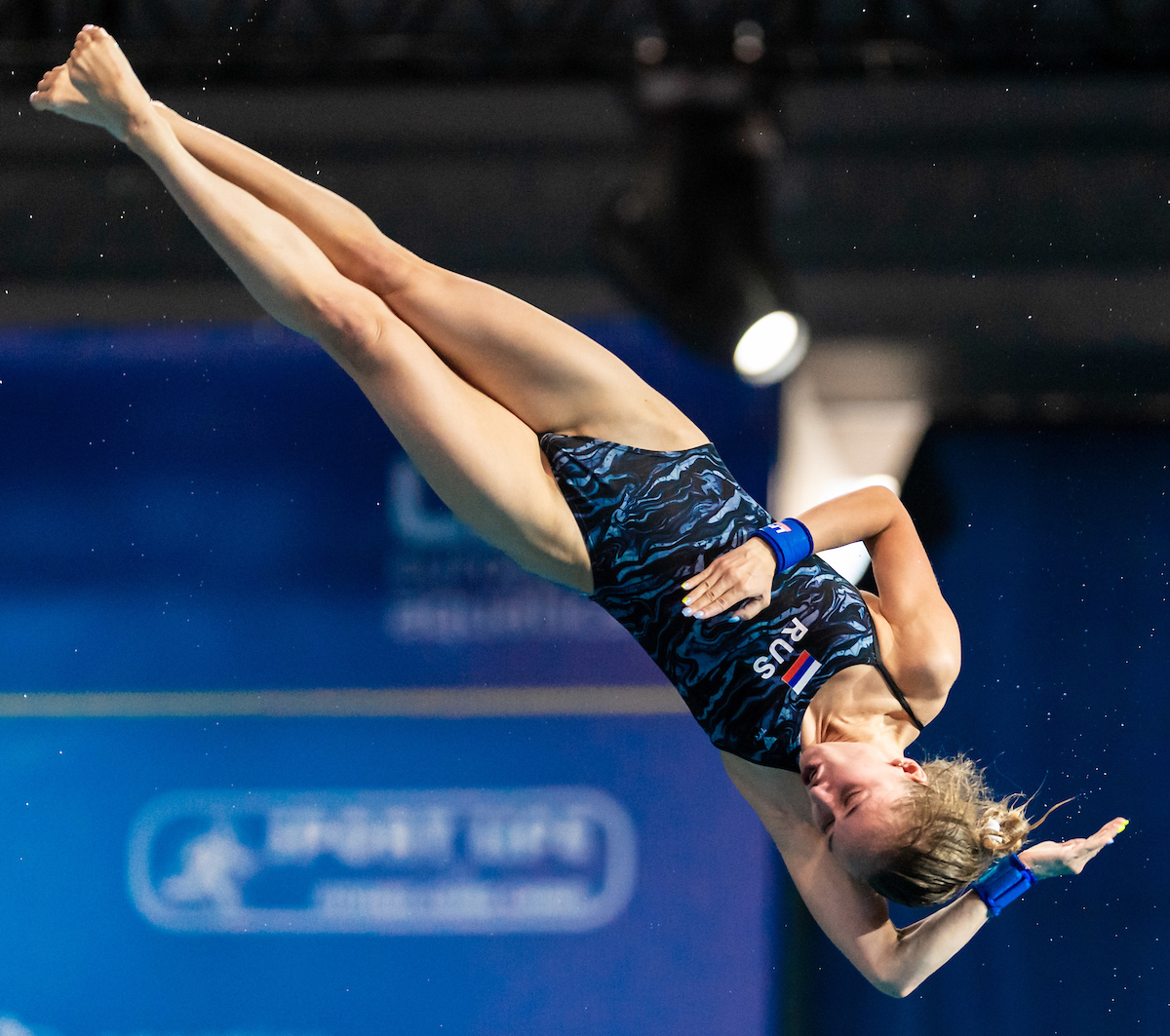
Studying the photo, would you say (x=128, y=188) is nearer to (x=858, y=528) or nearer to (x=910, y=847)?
(x=858, y=528)

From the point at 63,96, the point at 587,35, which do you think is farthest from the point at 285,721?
the point at 587,35

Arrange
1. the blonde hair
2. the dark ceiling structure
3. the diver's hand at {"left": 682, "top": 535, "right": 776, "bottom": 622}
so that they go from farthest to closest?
the dark ceiling structure, the diver's hand at {"left": 682, "top": 535, "right": 776, "bottom": 622}, the blonde hair

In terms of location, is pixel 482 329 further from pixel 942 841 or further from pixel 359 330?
pixel 942 841

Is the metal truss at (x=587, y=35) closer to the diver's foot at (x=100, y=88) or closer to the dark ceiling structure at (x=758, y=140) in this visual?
the dark ceiling structure at (x=758, y=140)

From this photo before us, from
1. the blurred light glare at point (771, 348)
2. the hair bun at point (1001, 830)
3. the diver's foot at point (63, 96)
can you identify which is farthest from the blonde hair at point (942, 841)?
the diver's foot at point (63, 96)

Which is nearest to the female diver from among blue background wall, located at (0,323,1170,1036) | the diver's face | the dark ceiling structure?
the diver's face

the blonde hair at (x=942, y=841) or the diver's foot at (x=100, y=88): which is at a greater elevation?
the diver's foot at (x=100, y=88)

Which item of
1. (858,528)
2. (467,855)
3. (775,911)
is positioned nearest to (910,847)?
(858,528)

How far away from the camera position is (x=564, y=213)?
2703mm

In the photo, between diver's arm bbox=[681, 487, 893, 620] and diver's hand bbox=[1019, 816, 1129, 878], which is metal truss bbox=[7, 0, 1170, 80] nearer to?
diver's arm bbox=[681, 487, 893, 620]

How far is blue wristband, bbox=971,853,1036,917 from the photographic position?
1466 mm

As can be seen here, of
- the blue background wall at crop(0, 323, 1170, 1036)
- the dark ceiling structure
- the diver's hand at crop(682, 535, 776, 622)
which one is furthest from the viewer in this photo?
the dark ceiling structure

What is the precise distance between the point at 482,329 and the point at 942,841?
3.15 ft

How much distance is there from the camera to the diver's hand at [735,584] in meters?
1.43
